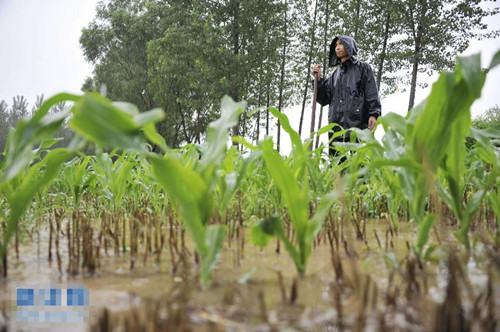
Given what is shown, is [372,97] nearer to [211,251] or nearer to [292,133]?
[292,133]

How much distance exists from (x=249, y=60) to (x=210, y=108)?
136 inches

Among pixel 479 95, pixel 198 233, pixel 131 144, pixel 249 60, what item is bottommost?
pixel 198 233

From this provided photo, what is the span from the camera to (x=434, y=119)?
1084 millimetres

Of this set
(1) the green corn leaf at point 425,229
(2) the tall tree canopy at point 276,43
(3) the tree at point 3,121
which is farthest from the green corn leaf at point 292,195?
(3) the tree at point 3,121

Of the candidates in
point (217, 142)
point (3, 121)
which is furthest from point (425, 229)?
point (3, 121)

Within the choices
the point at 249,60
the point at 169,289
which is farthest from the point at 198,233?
the point at 249,60

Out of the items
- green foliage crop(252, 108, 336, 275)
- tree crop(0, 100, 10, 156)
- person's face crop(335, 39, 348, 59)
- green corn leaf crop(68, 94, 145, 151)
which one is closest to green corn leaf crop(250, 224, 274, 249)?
green foliage crop(252, 108, 336, 275)

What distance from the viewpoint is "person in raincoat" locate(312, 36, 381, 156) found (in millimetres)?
4293

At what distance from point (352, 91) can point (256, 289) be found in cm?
387

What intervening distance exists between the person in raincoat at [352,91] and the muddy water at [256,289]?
3215 millimetres

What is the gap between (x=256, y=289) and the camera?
2.89ft

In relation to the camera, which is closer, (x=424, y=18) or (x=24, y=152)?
(x=24, y=152)

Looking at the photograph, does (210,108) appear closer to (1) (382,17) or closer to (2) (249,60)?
(2) (249,60)

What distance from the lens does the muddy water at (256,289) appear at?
2.25 ft
